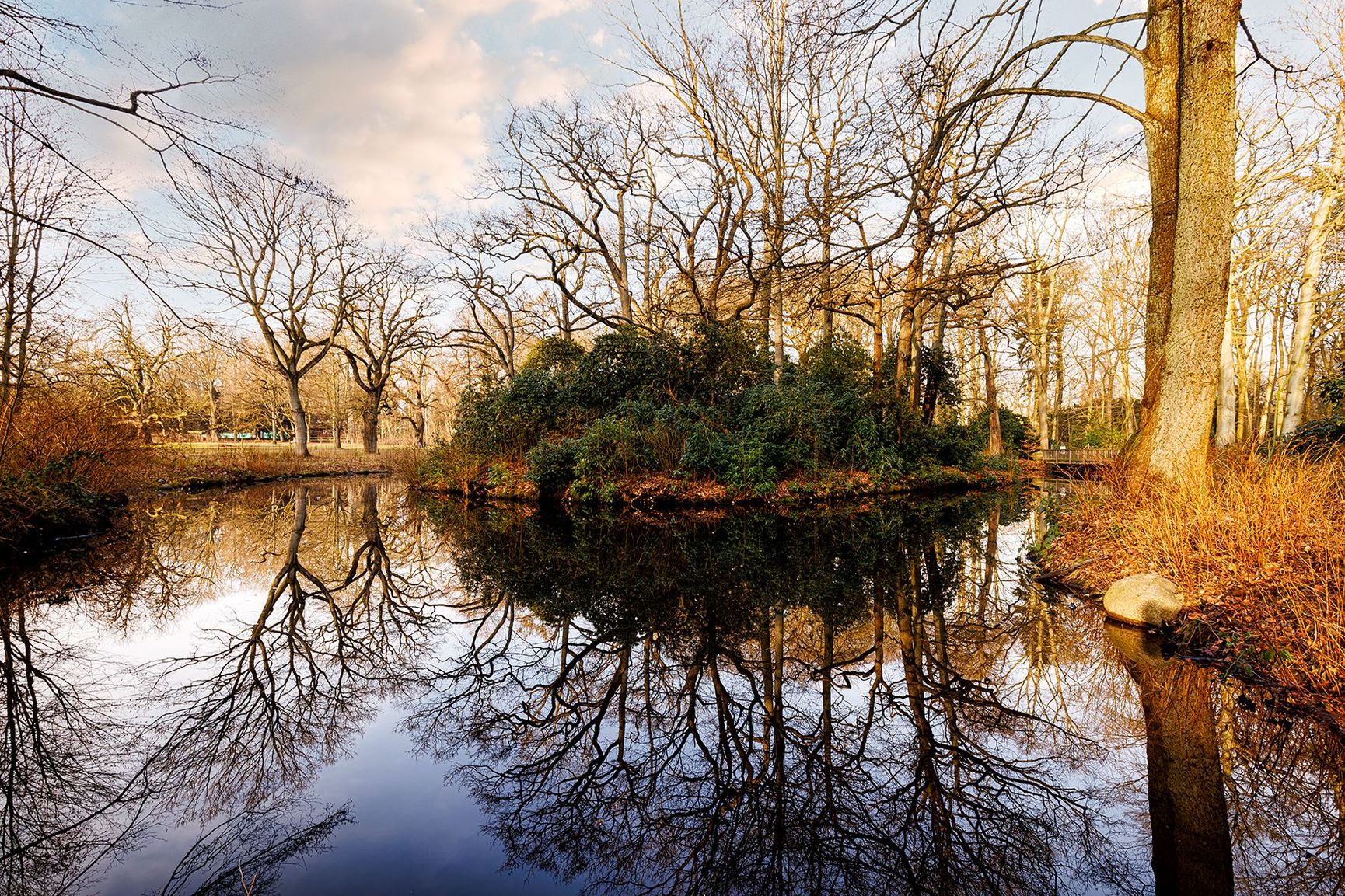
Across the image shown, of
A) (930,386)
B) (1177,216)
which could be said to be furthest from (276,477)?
(1177,216)

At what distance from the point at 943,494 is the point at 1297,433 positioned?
7.81m

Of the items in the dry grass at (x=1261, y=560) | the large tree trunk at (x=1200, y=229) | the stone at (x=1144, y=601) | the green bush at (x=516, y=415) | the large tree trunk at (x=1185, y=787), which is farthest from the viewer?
the green bush at (x=516, y=415)

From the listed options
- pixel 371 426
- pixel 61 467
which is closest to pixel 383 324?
pixel 371 426

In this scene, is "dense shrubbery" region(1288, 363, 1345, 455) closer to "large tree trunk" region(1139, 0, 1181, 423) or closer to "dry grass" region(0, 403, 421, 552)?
"large tree trunk" region(1139, 0, 1181, 423)

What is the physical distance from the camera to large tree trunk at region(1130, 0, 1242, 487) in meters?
5.86

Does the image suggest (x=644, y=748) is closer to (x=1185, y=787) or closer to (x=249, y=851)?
(x=249, y=851)

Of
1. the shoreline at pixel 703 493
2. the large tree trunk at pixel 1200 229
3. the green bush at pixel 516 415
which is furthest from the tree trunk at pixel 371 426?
the large tree trunk at pixel 1200 229

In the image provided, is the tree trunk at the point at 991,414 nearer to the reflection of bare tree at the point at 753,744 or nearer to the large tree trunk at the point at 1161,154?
the large tree trunk at the point at 1161,154

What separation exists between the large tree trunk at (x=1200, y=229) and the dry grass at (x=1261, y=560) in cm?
63

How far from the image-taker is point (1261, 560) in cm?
413

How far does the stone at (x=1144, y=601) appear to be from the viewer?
4.87 m

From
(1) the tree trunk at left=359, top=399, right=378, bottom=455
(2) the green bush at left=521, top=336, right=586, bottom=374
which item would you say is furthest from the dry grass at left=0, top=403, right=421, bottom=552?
(1) the tree trunk at left=359, top=399, right=378, bottom=455

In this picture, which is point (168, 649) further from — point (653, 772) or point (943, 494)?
point (943, 494)

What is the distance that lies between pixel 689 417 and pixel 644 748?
42.5ft
